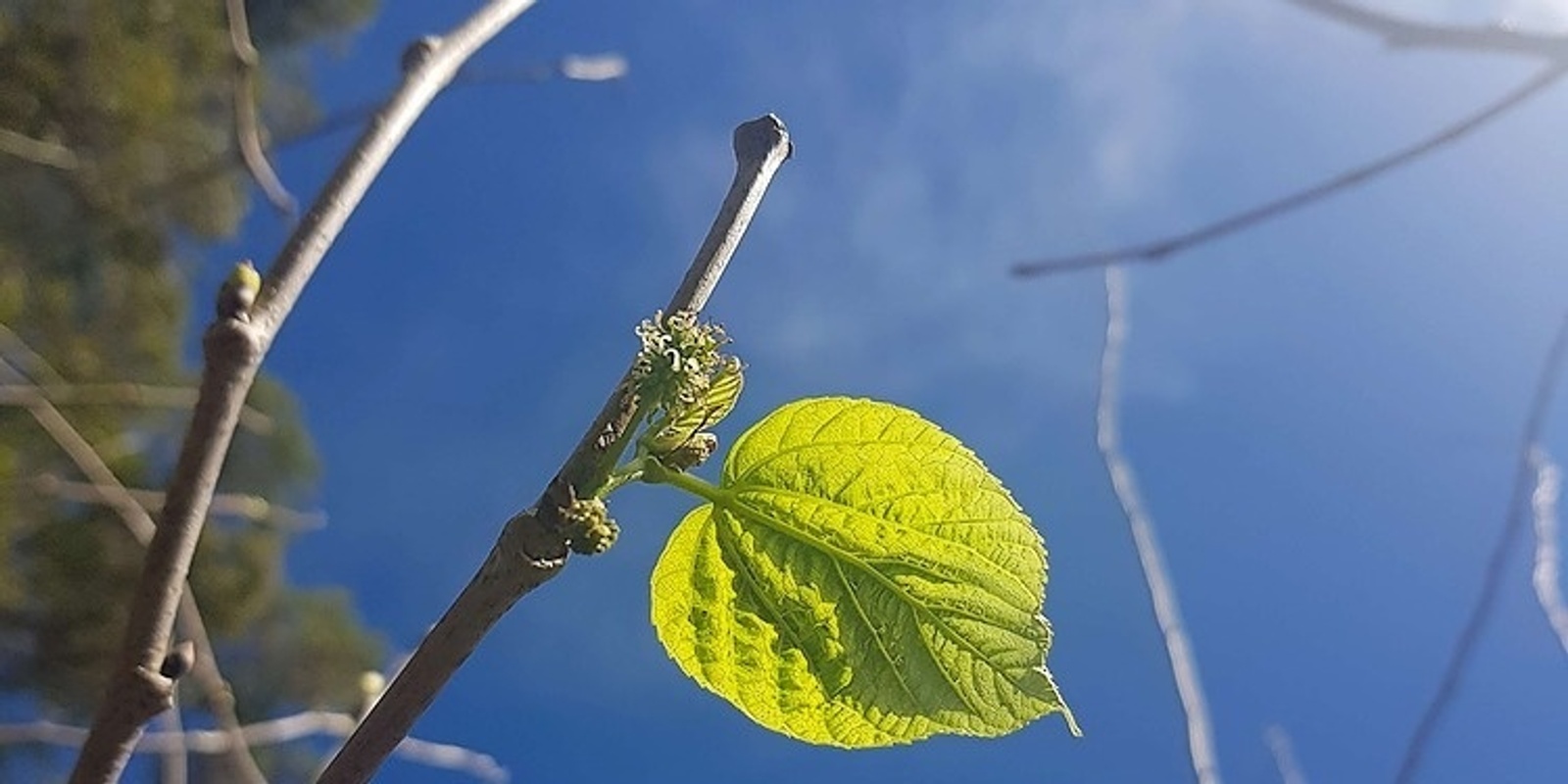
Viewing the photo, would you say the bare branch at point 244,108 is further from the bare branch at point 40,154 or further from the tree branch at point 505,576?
the bare branch at point 40,154

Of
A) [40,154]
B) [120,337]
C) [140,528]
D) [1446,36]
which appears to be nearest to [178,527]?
[1446,36]

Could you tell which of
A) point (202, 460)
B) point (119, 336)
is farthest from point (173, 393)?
point (119, 336)

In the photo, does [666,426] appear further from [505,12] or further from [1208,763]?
[1208,763]

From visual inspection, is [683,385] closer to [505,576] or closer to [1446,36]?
[505,576]

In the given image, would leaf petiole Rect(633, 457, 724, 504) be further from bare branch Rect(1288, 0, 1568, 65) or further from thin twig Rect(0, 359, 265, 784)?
thin twig Rect(0, 359, 265, 784)

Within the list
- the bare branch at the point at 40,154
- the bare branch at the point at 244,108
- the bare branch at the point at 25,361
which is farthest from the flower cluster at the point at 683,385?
the bare branch at the point at 40,154

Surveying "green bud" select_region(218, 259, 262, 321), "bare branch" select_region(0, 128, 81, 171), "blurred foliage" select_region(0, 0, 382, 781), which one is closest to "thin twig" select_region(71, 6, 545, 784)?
"green bud" select_region(218, 259, 262, 321)
